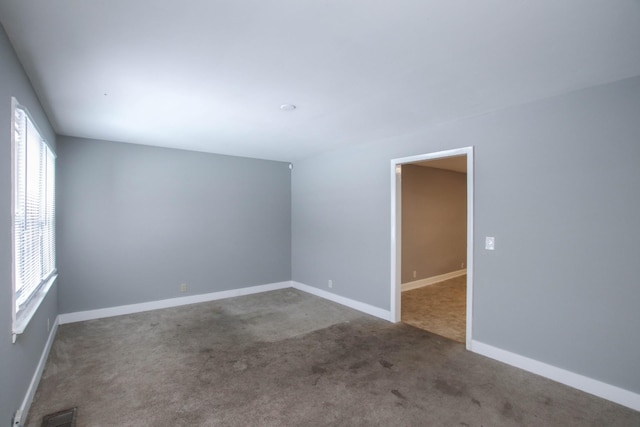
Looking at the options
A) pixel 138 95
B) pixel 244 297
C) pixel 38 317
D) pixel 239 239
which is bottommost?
pixel 244 297

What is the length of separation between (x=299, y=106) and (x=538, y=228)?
2484mm

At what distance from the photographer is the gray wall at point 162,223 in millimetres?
4145

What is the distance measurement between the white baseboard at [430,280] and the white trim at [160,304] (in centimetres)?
226

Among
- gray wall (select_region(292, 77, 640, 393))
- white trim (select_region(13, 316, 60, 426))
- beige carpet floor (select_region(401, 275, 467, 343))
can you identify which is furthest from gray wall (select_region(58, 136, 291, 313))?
gray wall (select_region(292, 77, 640, 393))

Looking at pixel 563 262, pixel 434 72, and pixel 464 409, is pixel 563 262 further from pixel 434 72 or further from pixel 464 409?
pixel 434 72

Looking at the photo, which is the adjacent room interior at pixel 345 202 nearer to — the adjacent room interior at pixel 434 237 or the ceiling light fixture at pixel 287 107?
the ceiling light fixture at pixel 287 107

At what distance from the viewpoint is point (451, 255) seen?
6723 mm

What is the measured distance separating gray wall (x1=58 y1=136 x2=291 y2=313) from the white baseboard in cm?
231

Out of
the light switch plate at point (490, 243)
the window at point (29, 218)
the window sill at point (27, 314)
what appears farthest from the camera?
the light switch plate at point (490, 243)

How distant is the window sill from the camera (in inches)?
79.5

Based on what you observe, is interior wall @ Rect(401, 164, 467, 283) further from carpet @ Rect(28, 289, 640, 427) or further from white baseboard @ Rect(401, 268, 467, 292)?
carpet @ Rect(28, 289, 640, 427)

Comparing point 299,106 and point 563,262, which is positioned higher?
point 299,106

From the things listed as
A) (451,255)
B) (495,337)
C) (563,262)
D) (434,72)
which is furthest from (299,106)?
(451,255)

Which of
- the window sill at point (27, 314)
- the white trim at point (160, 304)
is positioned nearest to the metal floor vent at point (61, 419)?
the window sill at point (27, 314)
